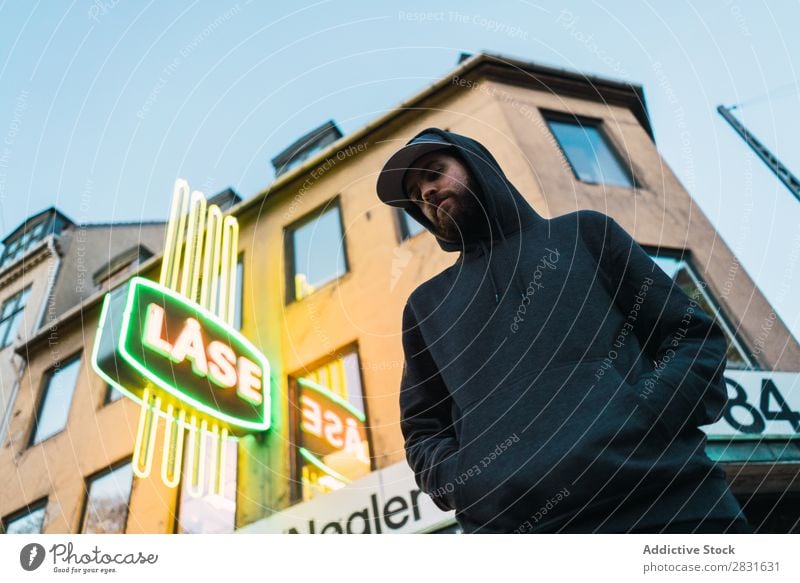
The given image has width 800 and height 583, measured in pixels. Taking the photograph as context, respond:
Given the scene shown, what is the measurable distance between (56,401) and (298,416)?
19.7ft

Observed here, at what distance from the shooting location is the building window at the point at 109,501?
7.63 m

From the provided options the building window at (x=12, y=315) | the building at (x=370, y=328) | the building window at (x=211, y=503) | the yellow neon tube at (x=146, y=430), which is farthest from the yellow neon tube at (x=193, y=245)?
the building window at (x=12, y=315)

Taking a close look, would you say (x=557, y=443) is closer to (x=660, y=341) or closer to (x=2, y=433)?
(x=660, y=341)

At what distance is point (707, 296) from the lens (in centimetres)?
641

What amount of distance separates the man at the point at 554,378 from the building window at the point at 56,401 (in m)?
9.72

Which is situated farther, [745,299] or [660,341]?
[745,299]

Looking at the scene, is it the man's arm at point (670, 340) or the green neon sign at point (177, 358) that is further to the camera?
the green neon sign at point (177, 358)

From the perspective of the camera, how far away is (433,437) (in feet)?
5.73

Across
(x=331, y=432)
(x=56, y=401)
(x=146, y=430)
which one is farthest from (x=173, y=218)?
(x=56, y=401)

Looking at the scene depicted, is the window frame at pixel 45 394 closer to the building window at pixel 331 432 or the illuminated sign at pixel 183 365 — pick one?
the illuminated sign at pixel 183 365

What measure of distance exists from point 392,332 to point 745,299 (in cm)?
439

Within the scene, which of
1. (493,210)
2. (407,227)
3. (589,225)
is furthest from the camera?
(407,227)

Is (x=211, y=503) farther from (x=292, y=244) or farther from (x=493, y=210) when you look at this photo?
(x=493, y=210)

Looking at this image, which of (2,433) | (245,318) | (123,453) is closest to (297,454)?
(245,318)
